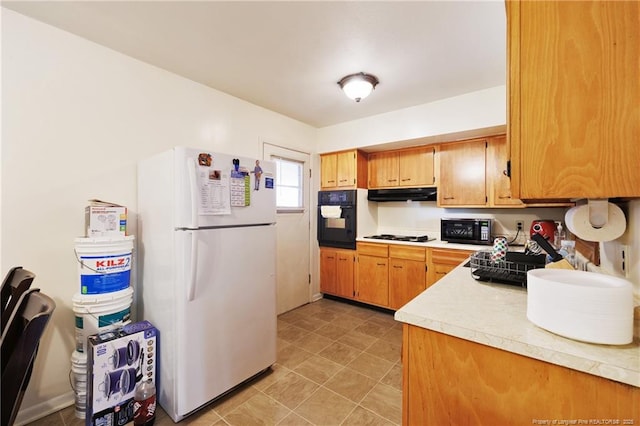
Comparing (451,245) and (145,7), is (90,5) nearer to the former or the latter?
(145,7)

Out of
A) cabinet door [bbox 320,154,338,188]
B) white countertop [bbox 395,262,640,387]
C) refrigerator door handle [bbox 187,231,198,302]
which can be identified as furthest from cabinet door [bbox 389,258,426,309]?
refrigerator door handle [bbox 187,231,198,302]

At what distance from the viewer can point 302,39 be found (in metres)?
1.85

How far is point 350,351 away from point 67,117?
284 cm

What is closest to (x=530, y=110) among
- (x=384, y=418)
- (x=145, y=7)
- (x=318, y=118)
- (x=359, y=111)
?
(x=384, y=418)

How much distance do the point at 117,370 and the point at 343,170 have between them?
119 inches

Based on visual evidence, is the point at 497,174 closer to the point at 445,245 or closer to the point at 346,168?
the point at 445,245

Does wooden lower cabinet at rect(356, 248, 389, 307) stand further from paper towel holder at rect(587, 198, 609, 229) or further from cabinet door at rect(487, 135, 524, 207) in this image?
paper towel holder at rect(587, 198, 609, 229)

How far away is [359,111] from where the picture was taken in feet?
10.6

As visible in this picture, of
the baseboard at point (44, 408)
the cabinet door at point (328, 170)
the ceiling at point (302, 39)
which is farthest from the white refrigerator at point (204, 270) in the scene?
the cabinet door at point (328, 170)

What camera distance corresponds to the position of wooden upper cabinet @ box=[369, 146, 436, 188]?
3287 millimetres

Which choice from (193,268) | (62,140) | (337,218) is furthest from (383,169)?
(62,140)

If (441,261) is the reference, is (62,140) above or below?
above

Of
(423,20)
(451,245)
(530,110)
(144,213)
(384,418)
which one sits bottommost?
(384,418)

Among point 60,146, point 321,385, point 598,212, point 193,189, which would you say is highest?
point 60,146
